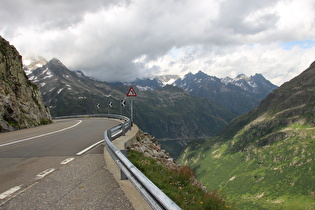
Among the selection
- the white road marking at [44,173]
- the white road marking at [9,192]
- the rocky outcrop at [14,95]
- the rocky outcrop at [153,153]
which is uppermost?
the rocky outcrop at [14,95]

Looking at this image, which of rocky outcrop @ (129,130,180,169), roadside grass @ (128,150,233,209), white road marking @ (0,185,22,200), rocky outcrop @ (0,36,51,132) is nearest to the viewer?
white road marking @ (0,185,22,200)

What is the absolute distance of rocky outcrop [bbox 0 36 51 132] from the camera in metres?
26.8

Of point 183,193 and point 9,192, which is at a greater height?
point 9,192

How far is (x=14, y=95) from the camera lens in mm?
31312

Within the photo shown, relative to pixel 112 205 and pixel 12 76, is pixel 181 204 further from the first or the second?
pixel 12 76

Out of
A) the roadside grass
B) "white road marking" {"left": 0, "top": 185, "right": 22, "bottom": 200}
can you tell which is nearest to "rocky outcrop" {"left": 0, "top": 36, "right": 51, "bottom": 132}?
"white road marking" {"left": 0, "top": 185, "right": 22, "bottom": 200}

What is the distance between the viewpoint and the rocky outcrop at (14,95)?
2683 centimetres

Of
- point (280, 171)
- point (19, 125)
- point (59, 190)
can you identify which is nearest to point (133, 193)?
point (59, 190)

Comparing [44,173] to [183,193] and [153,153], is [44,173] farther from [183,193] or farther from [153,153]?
[153,153]

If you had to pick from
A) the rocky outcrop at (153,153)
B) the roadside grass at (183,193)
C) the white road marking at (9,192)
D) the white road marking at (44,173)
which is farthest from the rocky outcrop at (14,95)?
the roadside grass at (183,193)

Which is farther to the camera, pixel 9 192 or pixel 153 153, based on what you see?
pixel 153 153

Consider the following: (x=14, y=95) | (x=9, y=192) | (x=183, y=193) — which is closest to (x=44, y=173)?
(x=9, y=192)

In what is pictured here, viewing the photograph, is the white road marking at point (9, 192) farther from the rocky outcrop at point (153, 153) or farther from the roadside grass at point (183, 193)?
the rocky outcrop at point (153, 153)

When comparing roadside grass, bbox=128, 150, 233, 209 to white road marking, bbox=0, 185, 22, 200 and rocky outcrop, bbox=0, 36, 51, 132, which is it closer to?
white road marking, bbox=0, 185, 22, 200
